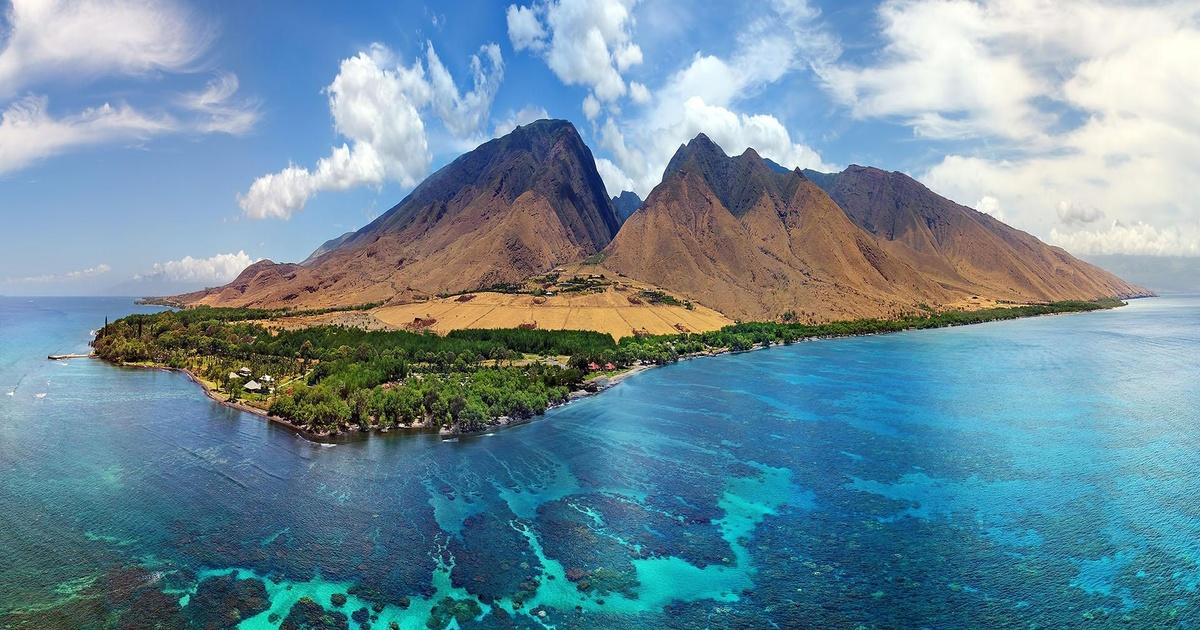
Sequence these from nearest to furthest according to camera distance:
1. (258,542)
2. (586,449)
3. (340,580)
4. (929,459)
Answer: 1. (340,580)
2. (258,542)
3. (929,459)
4. (586,449)

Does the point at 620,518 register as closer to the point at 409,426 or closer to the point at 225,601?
the point at 225,601

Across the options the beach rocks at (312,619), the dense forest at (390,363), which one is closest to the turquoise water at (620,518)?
the beach rocks at (312,619)

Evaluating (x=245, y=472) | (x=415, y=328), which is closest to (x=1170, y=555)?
(x=245, y=472)

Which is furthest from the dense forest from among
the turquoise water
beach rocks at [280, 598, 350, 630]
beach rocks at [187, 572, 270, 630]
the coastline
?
beach rocks at [280, 598, 350, 630]

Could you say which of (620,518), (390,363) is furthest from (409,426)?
(620,518)

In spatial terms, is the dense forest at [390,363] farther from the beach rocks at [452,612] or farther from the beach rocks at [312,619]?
the beach rocks at [452,612]

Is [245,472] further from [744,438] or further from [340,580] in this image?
[744,438]
